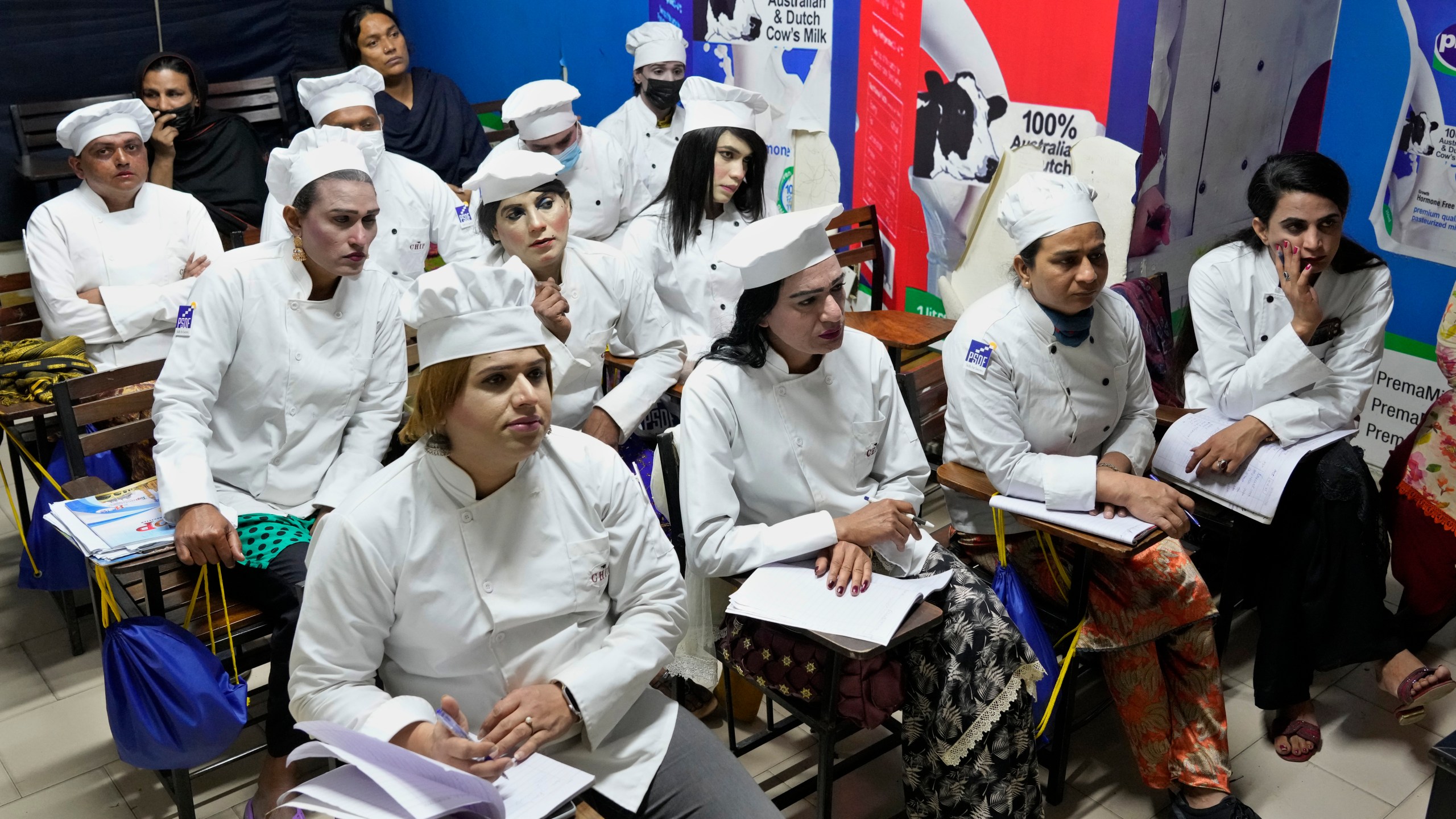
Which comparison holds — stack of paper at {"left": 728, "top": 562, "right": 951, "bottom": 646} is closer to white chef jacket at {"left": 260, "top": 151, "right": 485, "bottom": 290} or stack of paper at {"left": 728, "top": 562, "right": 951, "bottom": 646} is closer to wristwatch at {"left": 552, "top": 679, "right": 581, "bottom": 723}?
A: wristwatch at {"left": 552, "top": 679, "right": 581, "bottom": 723}

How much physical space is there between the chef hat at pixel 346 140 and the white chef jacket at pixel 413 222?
0.07m

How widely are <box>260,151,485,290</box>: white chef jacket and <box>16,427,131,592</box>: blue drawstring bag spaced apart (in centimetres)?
133

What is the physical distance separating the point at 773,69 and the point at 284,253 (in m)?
3.16

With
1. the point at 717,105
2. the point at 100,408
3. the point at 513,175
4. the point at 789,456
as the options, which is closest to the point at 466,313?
the point at 789,456

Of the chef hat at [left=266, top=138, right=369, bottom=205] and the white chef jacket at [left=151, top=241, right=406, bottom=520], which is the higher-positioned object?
the chef hat at [left=266, top=138, right=369, bottom=205]

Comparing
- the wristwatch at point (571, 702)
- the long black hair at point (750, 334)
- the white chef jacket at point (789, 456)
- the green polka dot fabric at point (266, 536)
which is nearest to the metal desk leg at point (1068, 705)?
the white chef jacket at point (789, 456)

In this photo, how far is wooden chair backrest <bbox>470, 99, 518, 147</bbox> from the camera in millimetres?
6428

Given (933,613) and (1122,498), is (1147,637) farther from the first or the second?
(933,613)

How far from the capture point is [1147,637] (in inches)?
103

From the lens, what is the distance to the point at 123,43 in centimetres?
661

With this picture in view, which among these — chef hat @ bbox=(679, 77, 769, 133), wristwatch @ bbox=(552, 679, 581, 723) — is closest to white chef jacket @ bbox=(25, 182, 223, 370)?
chef hat @ bbox=(679, 77, 769, 133)

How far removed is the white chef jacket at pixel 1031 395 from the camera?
2732mm

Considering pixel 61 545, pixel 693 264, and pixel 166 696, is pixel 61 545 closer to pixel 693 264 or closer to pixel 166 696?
pixel 166 696

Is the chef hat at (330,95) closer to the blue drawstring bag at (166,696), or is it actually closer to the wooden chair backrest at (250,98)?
the wooden chair backrest at (250,98)
